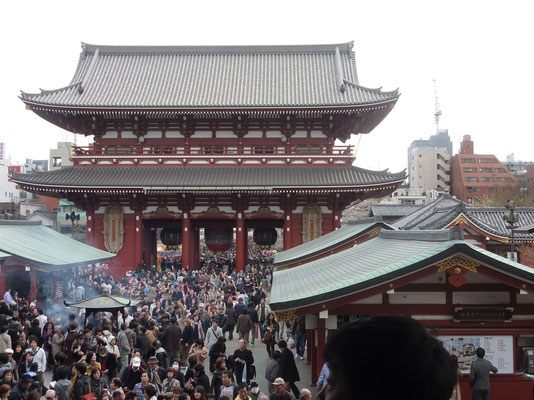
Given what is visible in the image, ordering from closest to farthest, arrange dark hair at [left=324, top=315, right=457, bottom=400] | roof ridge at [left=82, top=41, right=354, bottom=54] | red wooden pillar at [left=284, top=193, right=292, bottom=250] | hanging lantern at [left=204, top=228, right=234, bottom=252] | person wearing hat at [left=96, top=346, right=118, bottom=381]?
dark hair at [left=324, top=315, right=457, bottom=400] < person wearing hat at [left=96, top=346, right=118, bottom=381] < red wooden pillar at [left=284, top=193, right=292, bottom=250] < hanging lantern at [left=204, top=228, right=234, bottom=252] < roof ridge at [left=82, top=41, right=354, bottom=54]

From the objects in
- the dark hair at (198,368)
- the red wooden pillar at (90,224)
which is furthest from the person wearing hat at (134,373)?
the red wooden pillar at (90,224)

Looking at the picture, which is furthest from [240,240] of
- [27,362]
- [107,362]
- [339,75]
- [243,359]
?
[27,362]

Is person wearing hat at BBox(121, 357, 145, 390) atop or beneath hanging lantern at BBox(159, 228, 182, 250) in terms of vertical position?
beneath

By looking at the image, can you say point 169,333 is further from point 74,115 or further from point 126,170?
point 74,115

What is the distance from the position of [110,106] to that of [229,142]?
764 cm

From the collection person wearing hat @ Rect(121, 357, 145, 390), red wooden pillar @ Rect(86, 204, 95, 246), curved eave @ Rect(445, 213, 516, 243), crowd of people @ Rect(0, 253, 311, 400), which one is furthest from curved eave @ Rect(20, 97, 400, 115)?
person wearing hat @ Rect(121, 357, 145, 390)

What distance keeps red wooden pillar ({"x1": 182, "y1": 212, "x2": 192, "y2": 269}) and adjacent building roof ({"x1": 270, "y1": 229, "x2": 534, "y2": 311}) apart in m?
19.0

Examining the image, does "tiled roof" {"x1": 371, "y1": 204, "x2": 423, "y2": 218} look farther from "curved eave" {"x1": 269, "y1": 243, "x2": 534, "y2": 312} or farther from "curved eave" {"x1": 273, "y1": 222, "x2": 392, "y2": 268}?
"curved eave" {"x1": 269, "y1": 243, "x2": 534, "y2": 312}

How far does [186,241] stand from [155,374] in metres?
21.4

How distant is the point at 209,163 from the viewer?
3102 centimetres

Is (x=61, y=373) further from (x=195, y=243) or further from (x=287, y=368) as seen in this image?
(x=195, y=243)

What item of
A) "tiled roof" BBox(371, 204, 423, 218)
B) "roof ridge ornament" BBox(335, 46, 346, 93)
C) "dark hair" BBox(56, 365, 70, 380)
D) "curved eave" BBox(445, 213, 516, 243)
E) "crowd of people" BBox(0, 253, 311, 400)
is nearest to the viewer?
"crowd of people" BBox(0, 253, 311, 400)

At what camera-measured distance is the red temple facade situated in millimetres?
29422

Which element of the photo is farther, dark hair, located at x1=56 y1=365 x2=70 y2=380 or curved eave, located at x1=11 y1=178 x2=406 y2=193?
curved eave, located at x1=11 y1=178 x2=406 y2=193
